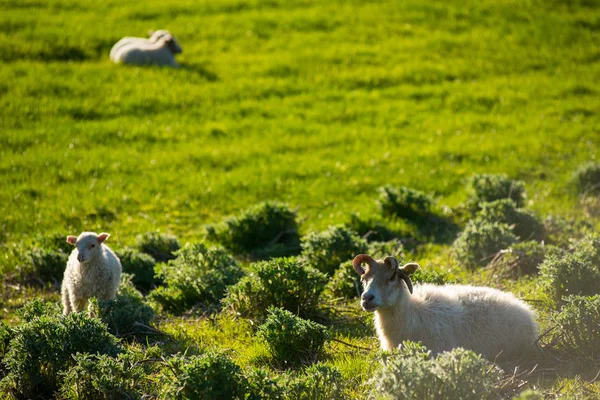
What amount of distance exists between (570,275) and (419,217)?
228 inches

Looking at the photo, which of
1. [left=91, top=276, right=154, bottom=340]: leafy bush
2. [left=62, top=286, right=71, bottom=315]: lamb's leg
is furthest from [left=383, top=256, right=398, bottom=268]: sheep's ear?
[left=62, top=286, right=71, bottom=315]: lamb's leg

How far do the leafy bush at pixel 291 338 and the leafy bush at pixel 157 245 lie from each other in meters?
5.14

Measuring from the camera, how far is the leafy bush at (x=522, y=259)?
11.0 metres

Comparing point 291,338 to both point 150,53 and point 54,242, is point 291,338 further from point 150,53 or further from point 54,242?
point 150,53

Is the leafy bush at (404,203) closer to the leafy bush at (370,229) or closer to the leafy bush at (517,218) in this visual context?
the leafy bush at (370,229)

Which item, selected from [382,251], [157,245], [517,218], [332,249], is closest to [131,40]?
[157,245]

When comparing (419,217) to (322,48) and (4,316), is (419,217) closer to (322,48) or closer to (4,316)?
(4,316)

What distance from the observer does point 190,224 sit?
15109 millimetres

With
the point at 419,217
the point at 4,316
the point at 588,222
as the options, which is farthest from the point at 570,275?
the point at 4,316

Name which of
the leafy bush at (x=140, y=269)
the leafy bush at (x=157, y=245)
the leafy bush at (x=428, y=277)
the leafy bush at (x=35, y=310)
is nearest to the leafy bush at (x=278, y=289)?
the leafy bush at (x=428, y=277)

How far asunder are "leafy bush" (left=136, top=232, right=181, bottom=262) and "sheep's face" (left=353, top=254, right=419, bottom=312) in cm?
622

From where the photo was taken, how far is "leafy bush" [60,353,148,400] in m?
7.29

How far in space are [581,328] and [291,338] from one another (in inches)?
121

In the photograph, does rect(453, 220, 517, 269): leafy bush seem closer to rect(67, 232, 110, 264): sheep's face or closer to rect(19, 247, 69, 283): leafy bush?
rect(67, 232, 110, 264): sheep's face
